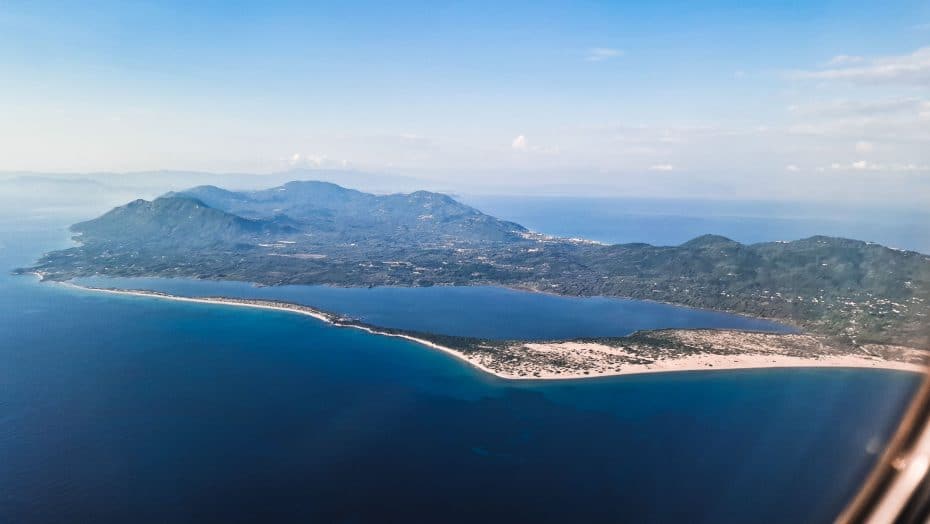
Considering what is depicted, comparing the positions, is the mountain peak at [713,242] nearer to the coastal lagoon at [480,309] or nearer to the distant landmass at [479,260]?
the distant landmass at [479,260]

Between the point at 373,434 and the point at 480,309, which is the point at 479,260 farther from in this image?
the point at 373,434

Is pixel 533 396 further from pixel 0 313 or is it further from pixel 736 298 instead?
pixel 0 313

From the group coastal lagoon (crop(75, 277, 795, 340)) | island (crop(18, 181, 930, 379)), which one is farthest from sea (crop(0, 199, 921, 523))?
coastal lagoon (crop(75, 277, 795, 340))

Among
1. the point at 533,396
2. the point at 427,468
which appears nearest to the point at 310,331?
the point at 533,396

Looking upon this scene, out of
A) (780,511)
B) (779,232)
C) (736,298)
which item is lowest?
(780,511)

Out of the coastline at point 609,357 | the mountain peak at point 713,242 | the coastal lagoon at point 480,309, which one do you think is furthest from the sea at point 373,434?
the mountain peak at point 713,242

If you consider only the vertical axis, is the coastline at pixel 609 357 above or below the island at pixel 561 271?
below
